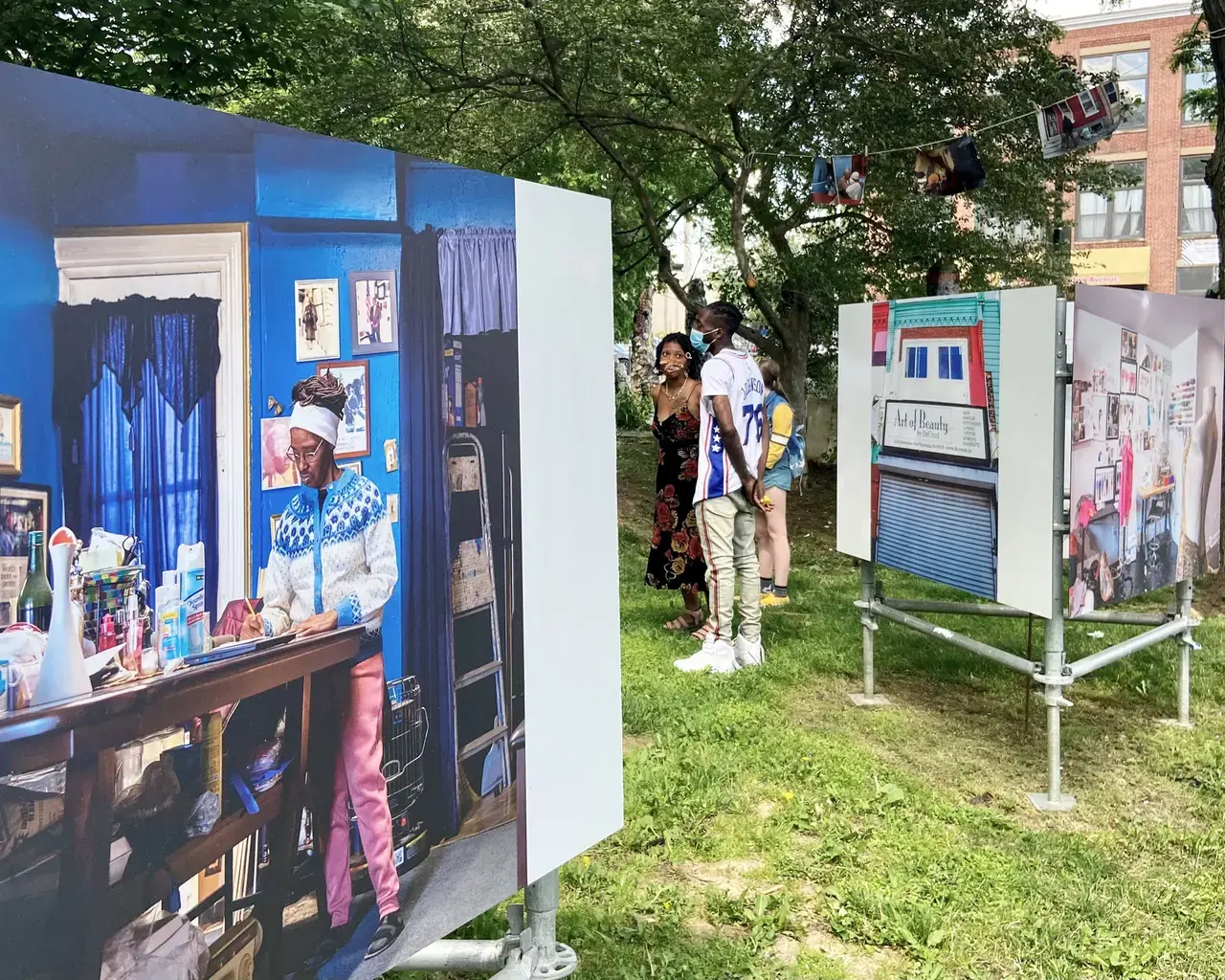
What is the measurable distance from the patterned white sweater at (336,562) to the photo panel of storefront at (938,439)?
10.8ft

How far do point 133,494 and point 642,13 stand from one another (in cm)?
1003

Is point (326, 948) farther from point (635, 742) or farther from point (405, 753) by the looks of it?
point (635, 742)

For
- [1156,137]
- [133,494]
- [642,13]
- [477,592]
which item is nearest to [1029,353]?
[477,592]

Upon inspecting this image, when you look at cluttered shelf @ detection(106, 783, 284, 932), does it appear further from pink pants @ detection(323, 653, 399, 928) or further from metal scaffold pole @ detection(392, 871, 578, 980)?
metal scaffold pole @ detection(392, 871, 578, 980)

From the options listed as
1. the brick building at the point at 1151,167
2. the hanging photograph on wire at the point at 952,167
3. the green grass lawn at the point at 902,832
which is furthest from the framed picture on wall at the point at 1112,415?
the brick building at the point at 1151,167

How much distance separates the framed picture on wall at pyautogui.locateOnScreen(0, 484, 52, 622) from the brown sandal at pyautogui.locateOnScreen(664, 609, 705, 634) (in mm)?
5925

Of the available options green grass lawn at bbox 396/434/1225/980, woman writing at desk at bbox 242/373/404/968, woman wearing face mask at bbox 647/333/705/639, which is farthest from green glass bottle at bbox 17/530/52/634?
woman wearing face mask at bbox 647/333/705/639

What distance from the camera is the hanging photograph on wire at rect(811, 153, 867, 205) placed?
10.3 m

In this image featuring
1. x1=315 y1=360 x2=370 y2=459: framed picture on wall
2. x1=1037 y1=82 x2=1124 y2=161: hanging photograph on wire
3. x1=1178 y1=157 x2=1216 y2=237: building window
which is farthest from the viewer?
x1=1178 y1=157 x2=1216 y2=237: building window

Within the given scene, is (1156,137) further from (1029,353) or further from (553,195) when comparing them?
(553,195)

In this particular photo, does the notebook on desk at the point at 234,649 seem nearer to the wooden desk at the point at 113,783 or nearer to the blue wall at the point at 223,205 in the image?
the wooden desk at the point at 113,783

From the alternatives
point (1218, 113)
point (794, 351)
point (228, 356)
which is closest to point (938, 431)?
point (228, 356)

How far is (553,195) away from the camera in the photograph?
2.09 m

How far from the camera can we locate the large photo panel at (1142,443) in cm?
410
